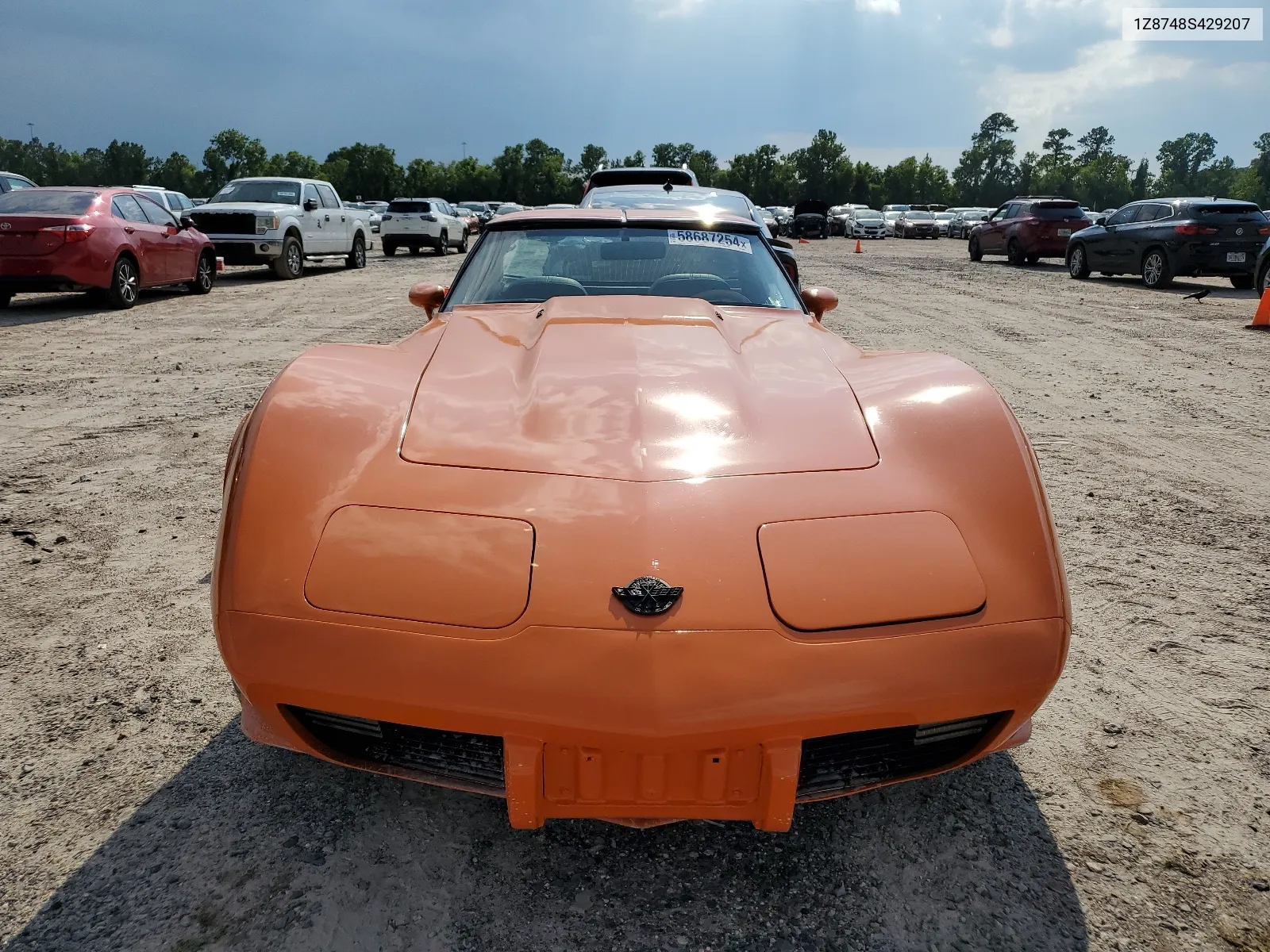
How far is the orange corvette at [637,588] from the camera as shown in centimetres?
158

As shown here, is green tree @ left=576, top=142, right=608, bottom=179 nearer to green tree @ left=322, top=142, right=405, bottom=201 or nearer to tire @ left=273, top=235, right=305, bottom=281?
green tree @ left=322, top=142, right=405, bottom=201

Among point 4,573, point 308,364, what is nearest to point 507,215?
point 308,364

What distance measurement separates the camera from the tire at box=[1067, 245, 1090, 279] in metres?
16.0

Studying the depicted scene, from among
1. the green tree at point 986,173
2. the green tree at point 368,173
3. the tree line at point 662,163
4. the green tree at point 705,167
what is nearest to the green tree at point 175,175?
the tree line at point 662,163

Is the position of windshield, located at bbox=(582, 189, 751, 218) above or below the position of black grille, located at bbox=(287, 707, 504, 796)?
above

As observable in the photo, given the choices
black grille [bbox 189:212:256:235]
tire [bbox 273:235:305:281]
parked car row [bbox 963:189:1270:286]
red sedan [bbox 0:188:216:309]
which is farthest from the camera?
tire [bbox 273:235:305:281]

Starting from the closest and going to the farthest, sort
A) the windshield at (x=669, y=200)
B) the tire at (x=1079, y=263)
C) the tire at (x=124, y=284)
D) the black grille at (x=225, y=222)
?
the windshield at (x=669, y=200)
the tire at (x=124, y=284)
the black grille at (x=225, y=222)
the tire at (x=1079, y=263)

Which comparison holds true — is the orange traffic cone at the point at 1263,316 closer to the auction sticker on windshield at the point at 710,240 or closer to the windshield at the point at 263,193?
the auction sticker on windshield at the point at 710,240

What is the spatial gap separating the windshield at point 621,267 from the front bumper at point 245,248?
40.9 feet

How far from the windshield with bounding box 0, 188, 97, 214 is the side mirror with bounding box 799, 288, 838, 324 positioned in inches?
395

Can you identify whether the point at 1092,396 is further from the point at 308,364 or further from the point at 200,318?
the point at 200,318

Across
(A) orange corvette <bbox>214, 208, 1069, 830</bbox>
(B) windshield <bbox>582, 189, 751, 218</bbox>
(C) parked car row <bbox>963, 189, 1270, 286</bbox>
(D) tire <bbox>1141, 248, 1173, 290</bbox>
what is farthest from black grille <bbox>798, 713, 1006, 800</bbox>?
(D) tire <bbox>1141, 248, 1173, 290</bbox>

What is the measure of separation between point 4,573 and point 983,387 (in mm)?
3504

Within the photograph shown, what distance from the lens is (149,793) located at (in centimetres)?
209
